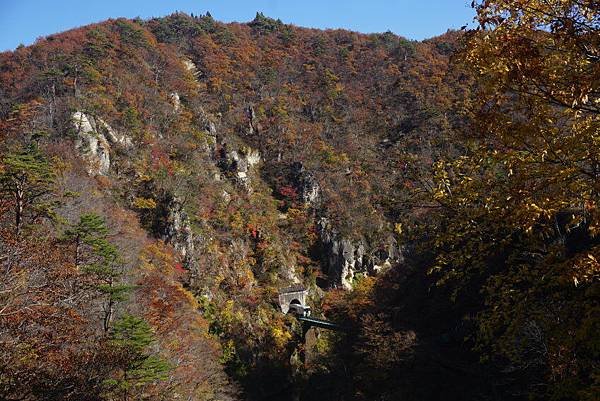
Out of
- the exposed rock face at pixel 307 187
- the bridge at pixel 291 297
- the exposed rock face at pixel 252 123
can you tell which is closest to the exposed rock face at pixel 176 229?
the bridge at pixel 291 297

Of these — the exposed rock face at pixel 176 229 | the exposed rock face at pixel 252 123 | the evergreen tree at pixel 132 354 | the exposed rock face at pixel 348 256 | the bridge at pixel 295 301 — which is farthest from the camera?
the exposed rock face at pixel 252 123

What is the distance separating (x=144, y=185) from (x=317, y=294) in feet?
68.8

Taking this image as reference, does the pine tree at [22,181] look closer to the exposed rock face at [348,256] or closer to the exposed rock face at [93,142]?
the exposed rock face at [93,142]

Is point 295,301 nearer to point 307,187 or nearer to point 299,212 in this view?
point 299,212

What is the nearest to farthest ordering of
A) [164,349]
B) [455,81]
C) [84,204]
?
[164,349] < [84,204] < [455,81]

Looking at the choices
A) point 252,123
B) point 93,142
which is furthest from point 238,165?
point 93,142

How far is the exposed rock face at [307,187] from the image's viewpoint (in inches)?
2101

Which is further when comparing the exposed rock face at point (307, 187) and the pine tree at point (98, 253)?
the exposed rock face at point (307, 187)

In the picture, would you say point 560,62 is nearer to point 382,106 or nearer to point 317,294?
point 317,294

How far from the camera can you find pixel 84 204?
28.1m

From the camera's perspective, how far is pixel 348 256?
1875 inches

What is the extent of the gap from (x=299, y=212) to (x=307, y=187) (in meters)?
4.16

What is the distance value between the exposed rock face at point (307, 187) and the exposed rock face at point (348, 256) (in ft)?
12.3

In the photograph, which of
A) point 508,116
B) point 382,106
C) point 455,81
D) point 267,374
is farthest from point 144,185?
point 455,81
